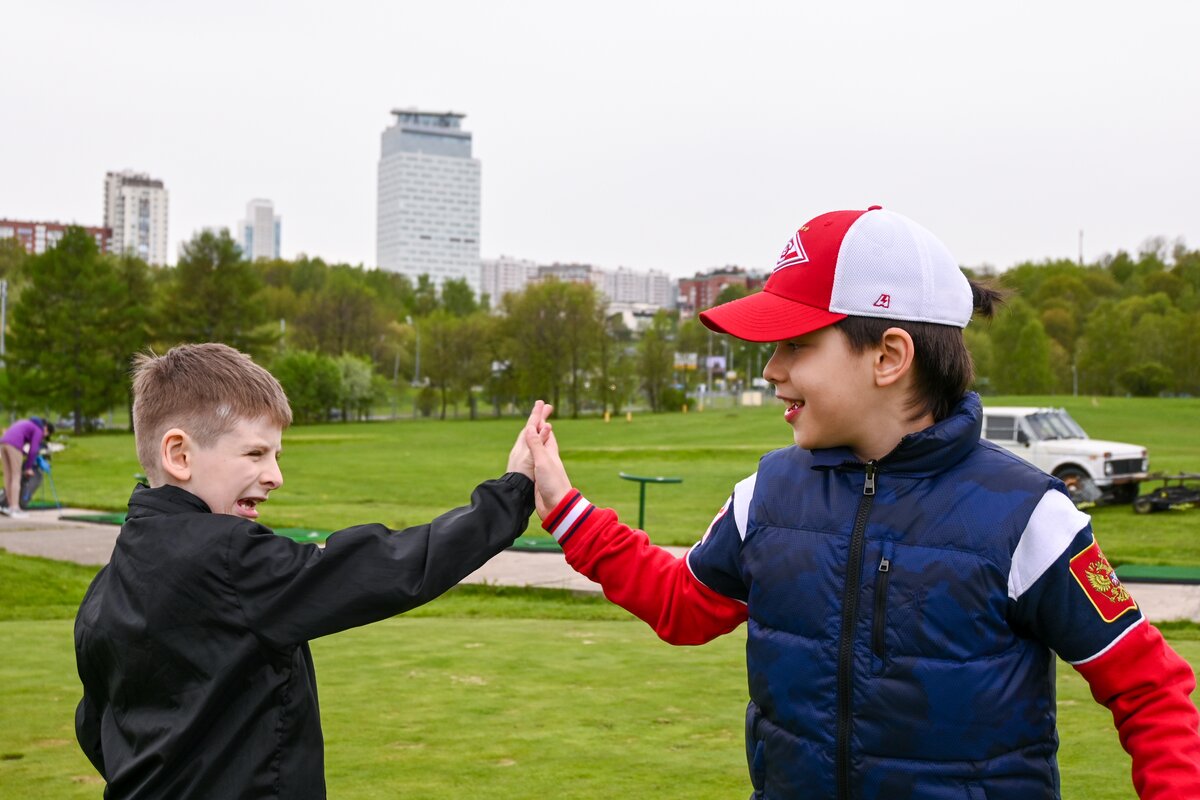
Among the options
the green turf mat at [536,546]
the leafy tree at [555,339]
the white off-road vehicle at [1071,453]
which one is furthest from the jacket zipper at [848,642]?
the leafy tree at [555,339]

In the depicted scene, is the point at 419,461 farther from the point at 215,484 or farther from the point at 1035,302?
the point at 1035,302

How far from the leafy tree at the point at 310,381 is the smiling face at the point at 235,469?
229ft

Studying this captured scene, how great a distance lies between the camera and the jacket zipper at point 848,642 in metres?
2.35

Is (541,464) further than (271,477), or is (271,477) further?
(541,464)

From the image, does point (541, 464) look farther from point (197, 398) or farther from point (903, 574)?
point (903, 574)

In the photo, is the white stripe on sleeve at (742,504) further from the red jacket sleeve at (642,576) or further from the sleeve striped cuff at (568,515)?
the sleeve striped cuff at (568,515)

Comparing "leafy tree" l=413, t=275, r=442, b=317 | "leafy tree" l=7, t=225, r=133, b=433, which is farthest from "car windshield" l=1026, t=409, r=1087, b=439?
"leafy tree" l=413, t=275, r=442, b=317

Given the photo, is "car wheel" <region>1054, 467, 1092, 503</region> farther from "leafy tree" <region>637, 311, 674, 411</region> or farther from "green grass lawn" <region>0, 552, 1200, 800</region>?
"leafy tree" <region>637, 311, 674, 411</region>

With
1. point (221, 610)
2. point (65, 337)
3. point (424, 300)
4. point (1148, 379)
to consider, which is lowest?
point (221, 610)

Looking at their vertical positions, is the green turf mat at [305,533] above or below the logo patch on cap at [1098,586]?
below

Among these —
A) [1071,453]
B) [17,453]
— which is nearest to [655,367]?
[1071,453]

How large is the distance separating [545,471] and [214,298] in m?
70.7

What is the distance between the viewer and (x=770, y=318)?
2.62 meters

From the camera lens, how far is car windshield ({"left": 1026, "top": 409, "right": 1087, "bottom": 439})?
72.2 feet
